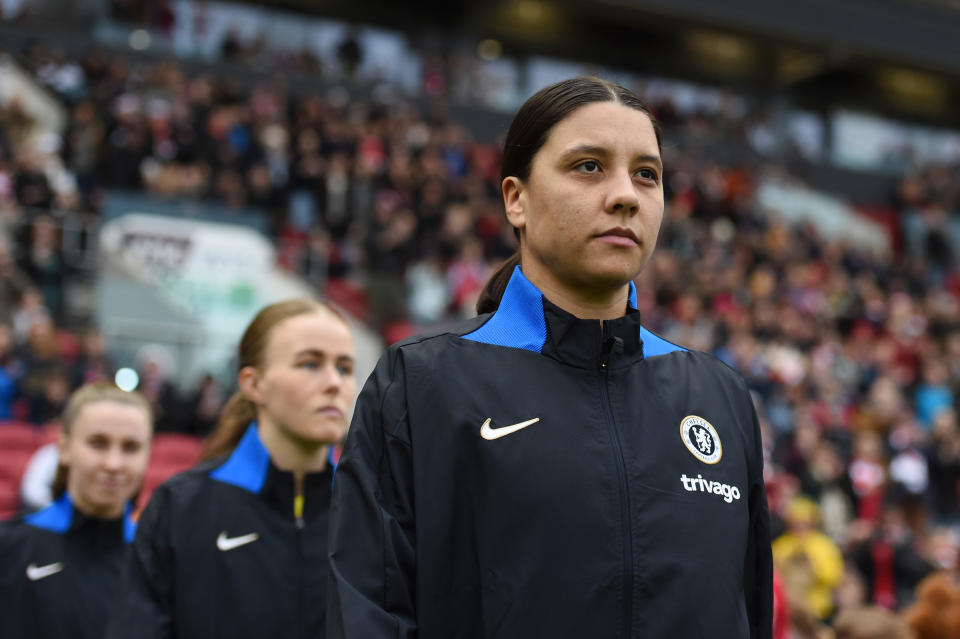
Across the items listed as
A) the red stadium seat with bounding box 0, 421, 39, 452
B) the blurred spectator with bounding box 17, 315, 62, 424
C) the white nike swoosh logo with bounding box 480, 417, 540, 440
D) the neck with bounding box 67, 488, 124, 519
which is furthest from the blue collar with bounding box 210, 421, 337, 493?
the blurred spectator with bounding box 17, 315, 62, 424

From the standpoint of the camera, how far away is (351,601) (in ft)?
6.13

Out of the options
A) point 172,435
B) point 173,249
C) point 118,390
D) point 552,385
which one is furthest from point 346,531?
point 173,249

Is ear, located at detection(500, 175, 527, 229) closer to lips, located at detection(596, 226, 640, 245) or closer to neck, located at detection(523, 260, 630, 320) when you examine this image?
neck, located at detection(523, 260, 630, 320)

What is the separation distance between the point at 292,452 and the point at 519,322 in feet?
4.77

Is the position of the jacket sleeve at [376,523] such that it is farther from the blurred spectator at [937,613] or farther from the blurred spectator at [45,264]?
A: the blurred spectator at [45,264]

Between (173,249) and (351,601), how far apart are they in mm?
9662

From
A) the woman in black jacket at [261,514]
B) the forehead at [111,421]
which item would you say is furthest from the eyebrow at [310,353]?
the forehead at [111,421]

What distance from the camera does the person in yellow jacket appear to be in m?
6.34

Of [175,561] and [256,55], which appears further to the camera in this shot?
[256,55]

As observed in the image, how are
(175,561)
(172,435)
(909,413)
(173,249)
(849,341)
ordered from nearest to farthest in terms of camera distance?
(175,561)
(172,435)
(173,249)
(909,413)
(849,341)

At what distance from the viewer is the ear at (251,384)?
349 cm

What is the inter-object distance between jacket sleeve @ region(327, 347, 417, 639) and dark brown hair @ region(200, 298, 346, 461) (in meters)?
1.51

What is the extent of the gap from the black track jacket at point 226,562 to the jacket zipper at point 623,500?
147cm

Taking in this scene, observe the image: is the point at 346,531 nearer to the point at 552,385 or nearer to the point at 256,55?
the point at 552,385
